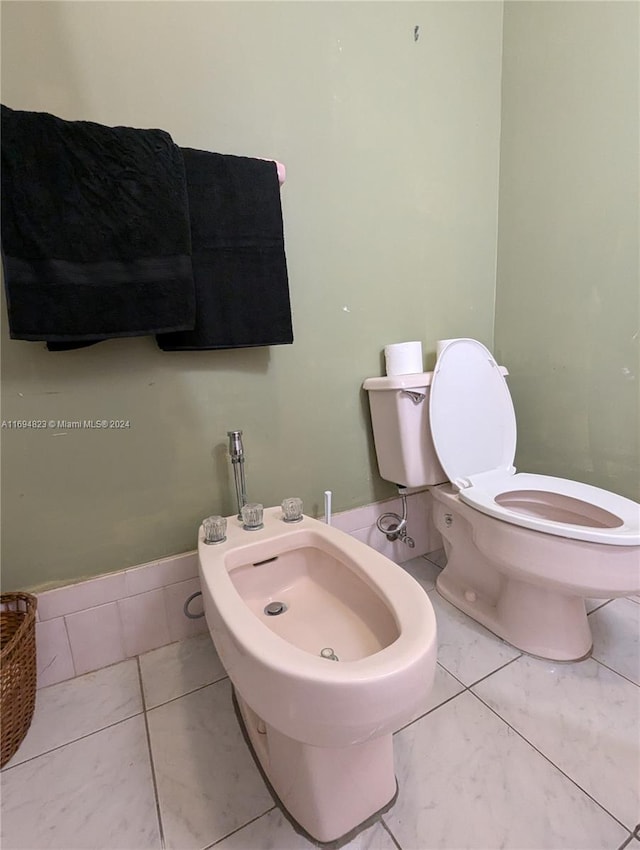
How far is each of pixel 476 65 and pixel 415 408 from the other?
3.78ft

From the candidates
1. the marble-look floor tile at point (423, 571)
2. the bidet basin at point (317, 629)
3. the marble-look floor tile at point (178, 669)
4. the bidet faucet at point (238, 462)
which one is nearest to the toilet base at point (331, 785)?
the bidet basin at point (317, 629)

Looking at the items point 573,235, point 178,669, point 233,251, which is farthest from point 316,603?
point 573,235

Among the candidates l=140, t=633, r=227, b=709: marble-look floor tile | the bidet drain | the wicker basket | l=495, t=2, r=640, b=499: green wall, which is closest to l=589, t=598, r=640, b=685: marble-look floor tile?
l=495, t=2, r=640, b=499: green wall

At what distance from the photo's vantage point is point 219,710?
3.03 feet

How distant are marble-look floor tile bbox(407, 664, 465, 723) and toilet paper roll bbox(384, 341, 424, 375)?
81 cm

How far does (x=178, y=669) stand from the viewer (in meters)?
1.04

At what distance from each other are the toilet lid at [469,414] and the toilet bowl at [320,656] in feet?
1.61

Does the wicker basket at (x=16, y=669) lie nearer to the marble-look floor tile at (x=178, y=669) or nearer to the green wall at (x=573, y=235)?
the marble-look floor tile at (x=178, y=669)

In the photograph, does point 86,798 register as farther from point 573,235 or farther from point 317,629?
point 573,235

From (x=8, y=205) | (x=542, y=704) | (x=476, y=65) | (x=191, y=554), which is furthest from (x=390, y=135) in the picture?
(x=542, y=704)

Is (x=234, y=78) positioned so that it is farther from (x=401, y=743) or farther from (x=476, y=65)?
(x=401, y=743)

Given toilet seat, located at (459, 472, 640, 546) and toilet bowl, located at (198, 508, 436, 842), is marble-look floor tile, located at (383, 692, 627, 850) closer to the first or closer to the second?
toilet bowl, located at (198, 508, 436, 842)

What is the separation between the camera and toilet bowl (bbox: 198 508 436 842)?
1.71 ft

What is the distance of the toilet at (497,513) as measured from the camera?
89cm
